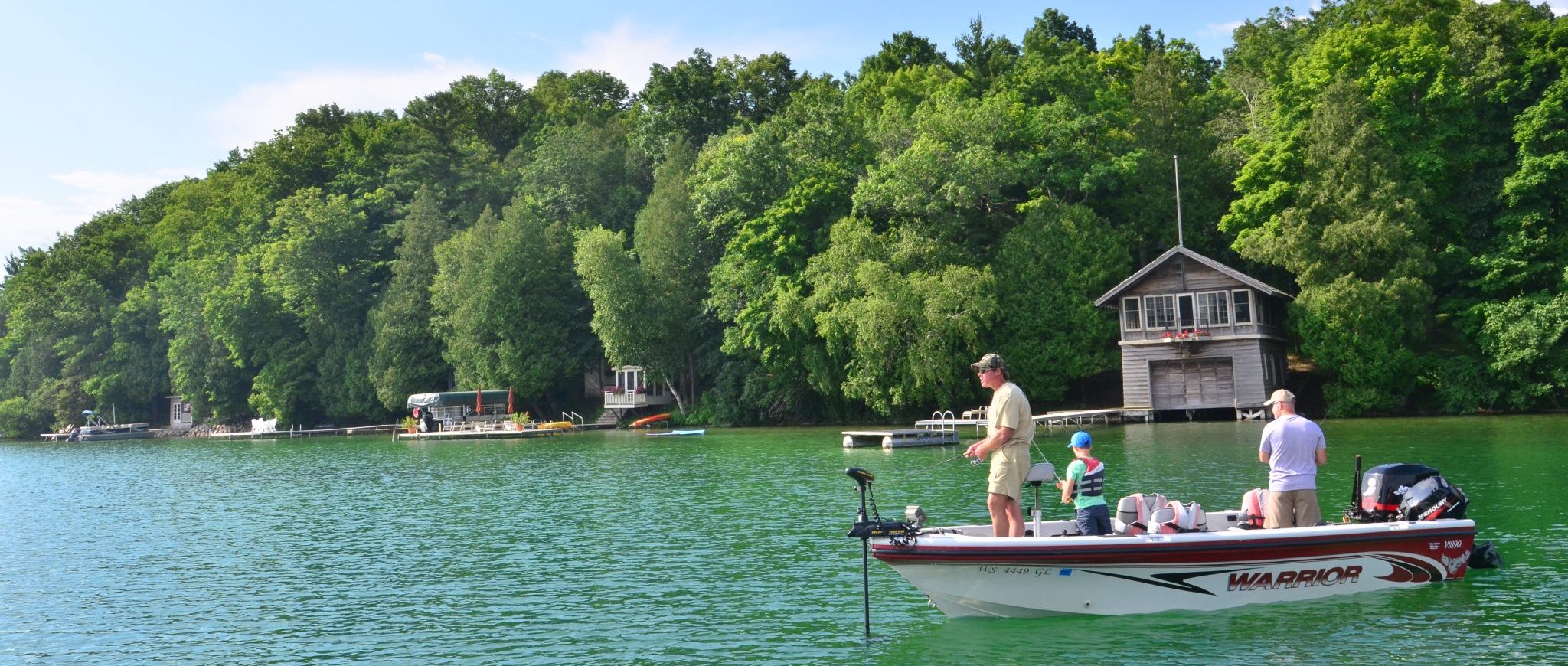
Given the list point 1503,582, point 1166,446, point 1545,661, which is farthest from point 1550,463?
point 1545,661

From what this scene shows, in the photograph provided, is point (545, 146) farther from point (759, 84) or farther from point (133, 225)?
point (133, 225)

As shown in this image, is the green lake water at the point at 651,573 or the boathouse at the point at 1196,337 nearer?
the green lake water at the point at 651,573

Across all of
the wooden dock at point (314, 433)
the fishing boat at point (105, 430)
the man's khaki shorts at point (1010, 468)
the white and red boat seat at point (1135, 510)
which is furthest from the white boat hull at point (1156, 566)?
the fishing boat at point (105, 430)

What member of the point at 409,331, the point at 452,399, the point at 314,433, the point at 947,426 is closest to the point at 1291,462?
the point at 947,426

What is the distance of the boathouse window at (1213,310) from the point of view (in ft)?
161

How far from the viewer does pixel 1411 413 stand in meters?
46.1

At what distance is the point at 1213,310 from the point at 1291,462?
38.0 m

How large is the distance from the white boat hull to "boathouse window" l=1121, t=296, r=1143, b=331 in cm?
3800

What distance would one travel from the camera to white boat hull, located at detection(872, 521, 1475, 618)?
12.4 m

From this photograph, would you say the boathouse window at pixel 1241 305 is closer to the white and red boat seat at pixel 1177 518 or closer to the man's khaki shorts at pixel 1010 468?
the white and red boat seat at pixel 1177 518

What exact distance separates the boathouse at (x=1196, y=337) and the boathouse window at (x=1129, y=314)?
0.10 ft

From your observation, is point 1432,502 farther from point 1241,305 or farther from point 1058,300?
point 1058,300

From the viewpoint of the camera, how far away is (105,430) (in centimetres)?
9362

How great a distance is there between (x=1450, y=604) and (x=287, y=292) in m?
82.0
